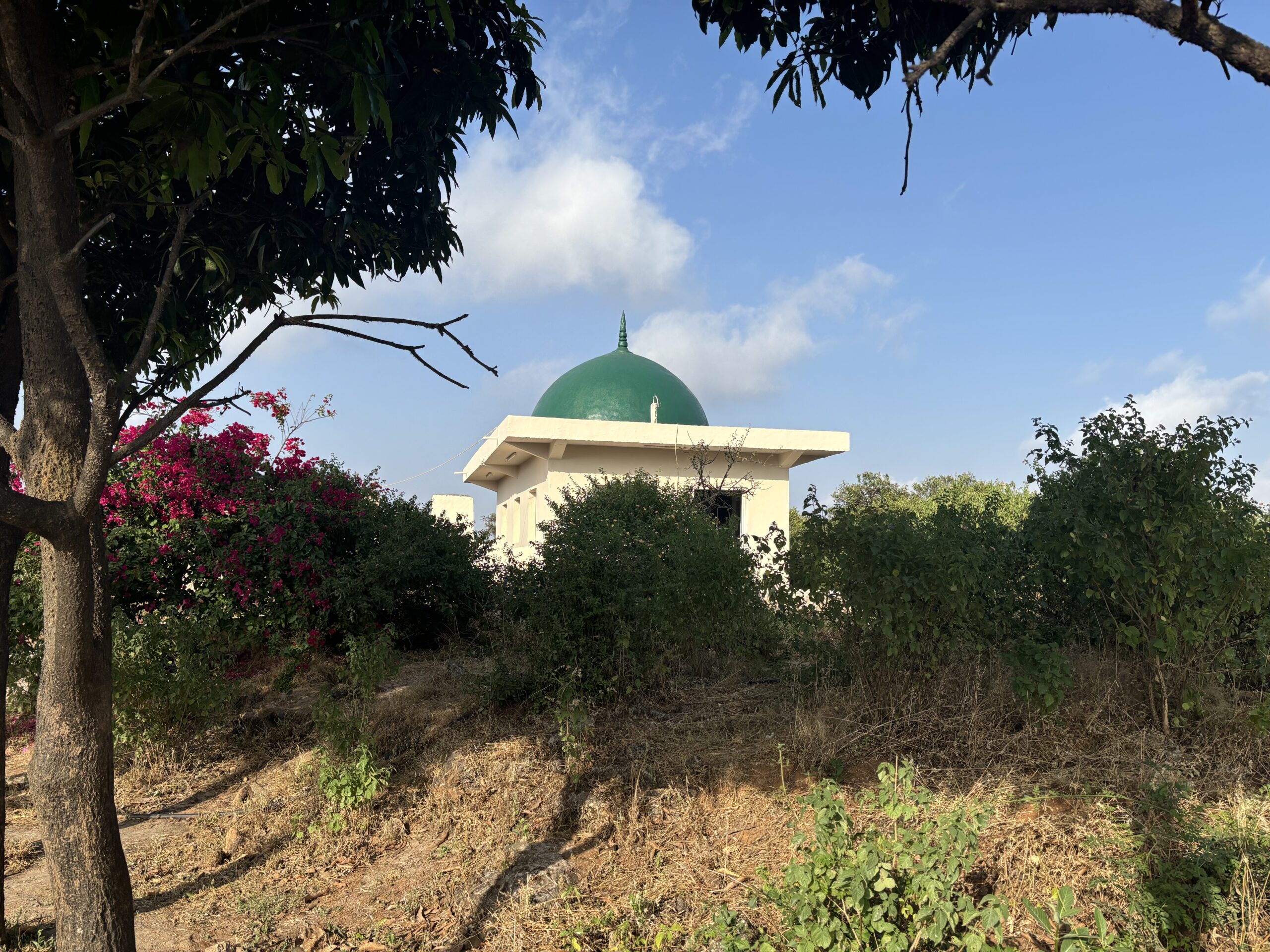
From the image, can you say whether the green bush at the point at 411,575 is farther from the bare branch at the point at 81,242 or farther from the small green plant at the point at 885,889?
the small green plant at the point at 885,889

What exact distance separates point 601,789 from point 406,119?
427 cm

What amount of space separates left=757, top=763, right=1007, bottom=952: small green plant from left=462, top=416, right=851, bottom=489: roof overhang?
496 inches

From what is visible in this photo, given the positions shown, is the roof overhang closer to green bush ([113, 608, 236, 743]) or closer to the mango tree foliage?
green bush ([113, 608, 236, 743])

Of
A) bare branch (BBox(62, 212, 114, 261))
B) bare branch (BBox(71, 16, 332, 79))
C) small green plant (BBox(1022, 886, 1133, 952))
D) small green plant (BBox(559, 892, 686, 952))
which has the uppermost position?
bare branch (BBox(71, 16, 332, 79))

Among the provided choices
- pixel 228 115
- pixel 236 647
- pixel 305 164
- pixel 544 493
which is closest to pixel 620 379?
pixel 544 493

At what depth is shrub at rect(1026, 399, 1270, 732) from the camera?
551cm

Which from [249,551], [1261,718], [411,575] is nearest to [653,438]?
[411,575]

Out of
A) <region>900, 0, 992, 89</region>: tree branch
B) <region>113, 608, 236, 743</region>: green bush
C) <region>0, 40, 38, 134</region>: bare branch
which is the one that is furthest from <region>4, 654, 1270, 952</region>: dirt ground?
<region>0, 40, 38, 134</region>: bare branch

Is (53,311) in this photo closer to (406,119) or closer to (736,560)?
(406,119)

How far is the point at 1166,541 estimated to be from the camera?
5469 millimetres

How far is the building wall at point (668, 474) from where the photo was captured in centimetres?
1694

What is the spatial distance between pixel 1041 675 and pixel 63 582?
506 cm

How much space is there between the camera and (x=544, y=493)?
17.2m

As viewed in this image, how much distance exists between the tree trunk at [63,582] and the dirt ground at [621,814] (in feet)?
3.66
